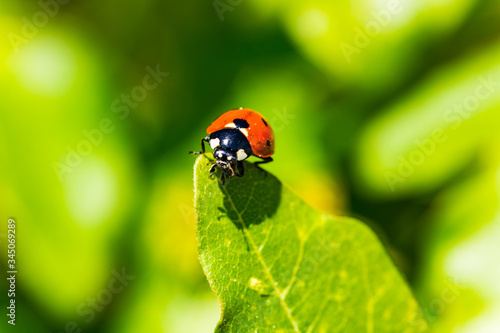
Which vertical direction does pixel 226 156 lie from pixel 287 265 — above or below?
above

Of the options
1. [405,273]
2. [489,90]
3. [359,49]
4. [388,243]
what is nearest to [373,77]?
[359,49]

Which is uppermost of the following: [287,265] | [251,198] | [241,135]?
[241,135]

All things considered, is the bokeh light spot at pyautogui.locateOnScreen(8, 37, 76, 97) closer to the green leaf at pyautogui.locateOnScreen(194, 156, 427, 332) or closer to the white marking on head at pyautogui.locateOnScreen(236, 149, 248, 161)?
the white marking on head at pyautogui.locateOnScreen(236, 149, 248, 161)

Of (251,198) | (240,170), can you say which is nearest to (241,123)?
(240,170)

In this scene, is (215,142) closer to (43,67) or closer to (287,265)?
(287,265)

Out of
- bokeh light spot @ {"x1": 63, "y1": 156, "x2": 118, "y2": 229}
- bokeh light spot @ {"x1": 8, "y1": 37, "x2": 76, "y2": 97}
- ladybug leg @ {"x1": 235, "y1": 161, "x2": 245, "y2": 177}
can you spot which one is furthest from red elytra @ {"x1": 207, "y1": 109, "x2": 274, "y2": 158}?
bokeh light spot @ {"x1": 8, "y1": 37, "x2": 76, "y2": 97}

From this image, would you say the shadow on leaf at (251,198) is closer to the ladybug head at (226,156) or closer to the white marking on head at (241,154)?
the ladybug head at (226,156)

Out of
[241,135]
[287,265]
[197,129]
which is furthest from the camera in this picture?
[197,129]
